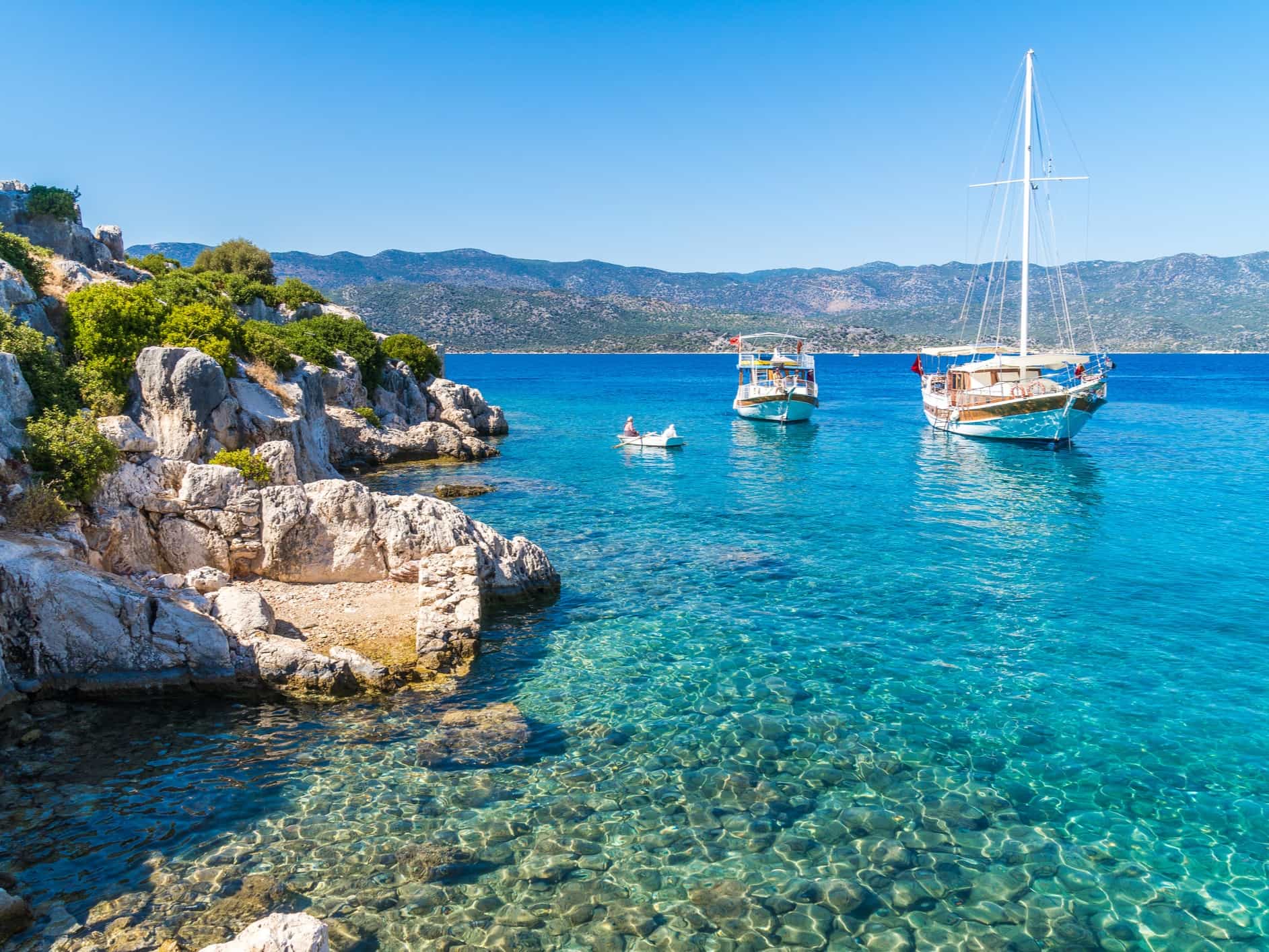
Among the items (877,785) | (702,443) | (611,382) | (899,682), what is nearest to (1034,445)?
(702,443)

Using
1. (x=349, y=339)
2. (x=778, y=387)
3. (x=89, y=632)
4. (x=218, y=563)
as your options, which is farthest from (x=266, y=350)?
Answer: (x=778, y=387)

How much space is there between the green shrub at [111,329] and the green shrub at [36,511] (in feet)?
19.2

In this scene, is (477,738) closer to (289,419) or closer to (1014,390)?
(289,419)

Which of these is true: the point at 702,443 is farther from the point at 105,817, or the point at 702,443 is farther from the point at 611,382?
the point at 611,382

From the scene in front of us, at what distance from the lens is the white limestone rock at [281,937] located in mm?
5496

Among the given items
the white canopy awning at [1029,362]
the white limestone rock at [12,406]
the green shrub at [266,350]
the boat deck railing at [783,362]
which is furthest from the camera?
the boat deck railing at [783,362]

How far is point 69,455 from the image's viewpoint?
14523 mm

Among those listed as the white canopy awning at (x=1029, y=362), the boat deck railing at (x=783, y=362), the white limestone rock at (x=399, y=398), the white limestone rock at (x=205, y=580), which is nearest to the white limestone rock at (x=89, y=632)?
the white limestone rock at (x=205, y=580)

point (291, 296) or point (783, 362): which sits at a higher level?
point (291, 296)

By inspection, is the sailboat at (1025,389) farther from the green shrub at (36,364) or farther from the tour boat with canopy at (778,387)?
the green shrub at (36,364)

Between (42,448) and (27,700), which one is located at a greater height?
(42,448)

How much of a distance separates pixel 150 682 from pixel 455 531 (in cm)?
660

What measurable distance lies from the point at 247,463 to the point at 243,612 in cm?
649

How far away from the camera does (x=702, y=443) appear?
48.4 m
